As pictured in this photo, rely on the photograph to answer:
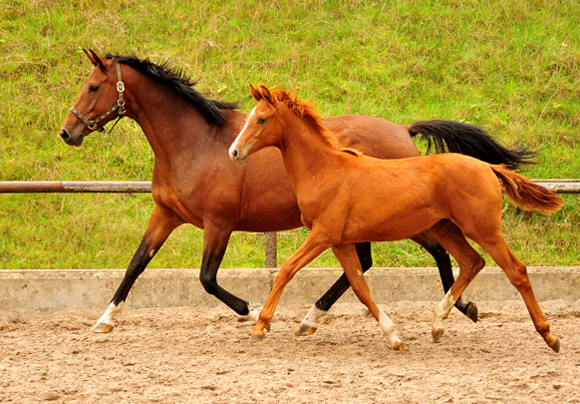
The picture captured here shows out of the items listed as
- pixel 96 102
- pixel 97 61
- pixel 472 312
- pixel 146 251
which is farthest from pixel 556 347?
pixel 97 61

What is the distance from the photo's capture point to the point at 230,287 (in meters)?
6.10

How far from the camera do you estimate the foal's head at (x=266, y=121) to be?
4.40m

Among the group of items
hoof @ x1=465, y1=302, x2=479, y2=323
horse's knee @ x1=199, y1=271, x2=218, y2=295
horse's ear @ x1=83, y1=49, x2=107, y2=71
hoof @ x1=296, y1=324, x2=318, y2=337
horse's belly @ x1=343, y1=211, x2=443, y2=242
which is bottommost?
hoof @ x1=465, y1=302, x2=479, y2=323

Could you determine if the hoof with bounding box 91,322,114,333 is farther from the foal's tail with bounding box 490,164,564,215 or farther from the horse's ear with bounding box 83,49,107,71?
the foal's tail with bounding box 490,164,564,215

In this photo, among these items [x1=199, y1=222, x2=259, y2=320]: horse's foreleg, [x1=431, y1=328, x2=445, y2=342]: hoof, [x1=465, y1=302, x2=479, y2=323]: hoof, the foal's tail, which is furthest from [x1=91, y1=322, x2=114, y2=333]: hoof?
the foal's tail

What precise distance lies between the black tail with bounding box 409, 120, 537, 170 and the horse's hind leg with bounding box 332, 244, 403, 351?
151 centimetres

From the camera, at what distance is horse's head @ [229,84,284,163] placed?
439 centimetres

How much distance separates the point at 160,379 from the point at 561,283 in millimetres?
3843

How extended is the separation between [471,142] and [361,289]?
1804 millimetres

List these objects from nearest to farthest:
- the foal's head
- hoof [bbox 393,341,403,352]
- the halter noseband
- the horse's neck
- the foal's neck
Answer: the foal's head → hoof [bbox 393,341,403,352] → the foal's neck → the halter noseband → the horse's neck

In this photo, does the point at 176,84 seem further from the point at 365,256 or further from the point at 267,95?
the point at 365,256

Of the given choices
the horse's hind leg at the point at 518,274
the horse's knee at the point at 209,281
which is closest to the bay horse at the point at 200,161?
the horse's knee at the point at 209,281

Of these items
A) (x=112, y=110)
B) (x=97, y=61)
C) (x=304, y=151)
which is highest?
(x=97, y=61)

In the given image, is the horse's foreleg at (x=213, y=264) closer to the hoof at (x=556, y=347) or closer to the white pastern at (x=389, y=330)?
the white pastern at (x=389, y=330)
